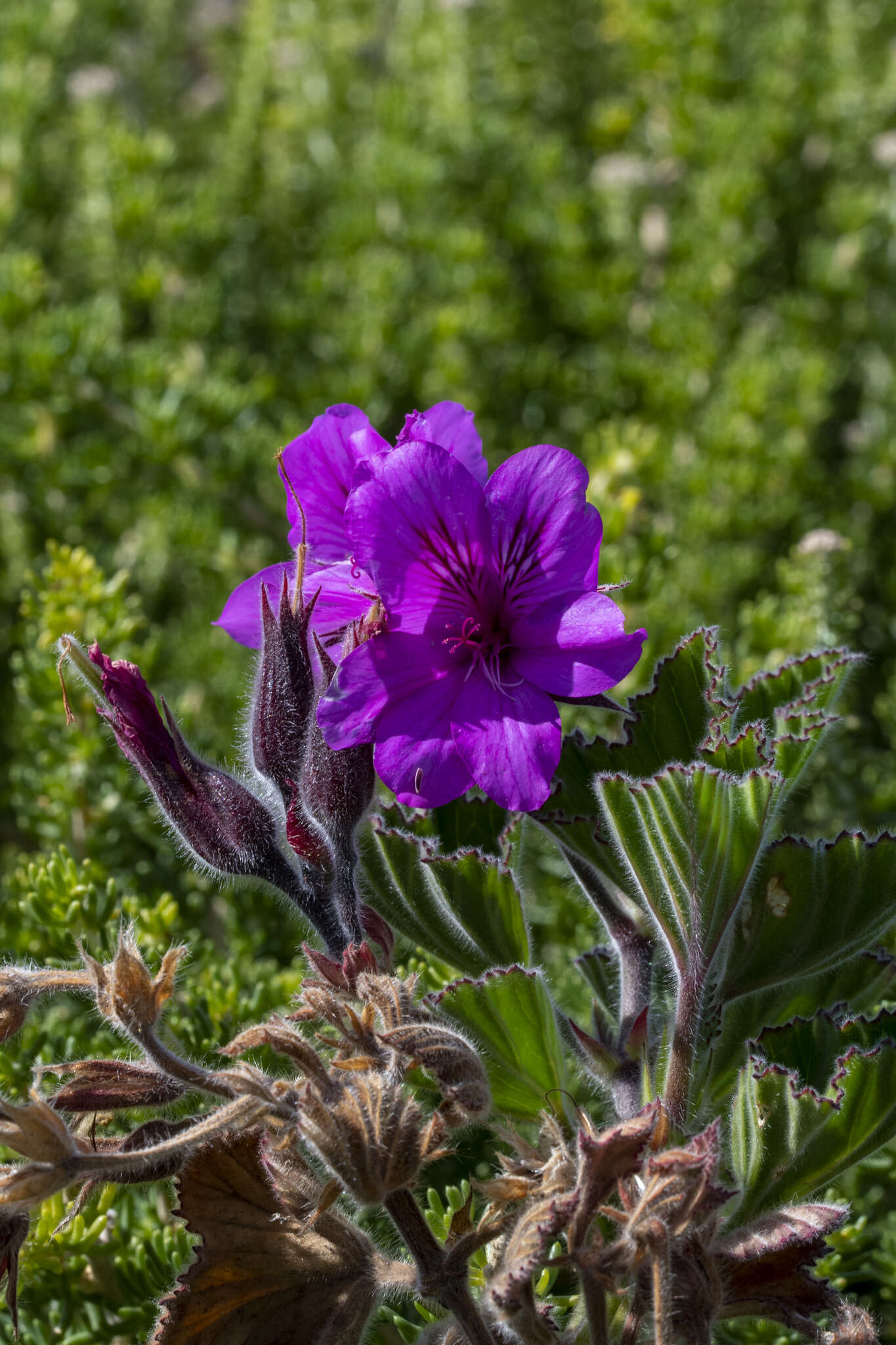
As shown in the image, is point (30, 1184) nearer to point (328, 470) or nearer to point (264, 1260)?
point (264, 1260)

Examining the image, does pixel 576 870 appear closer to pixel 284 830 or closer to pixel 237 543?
pixel 284 830

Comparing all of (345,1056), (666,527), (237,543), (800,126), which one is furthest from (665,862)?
(800,126)

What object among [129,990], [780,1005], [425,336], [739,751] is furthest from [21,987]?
[425,336]

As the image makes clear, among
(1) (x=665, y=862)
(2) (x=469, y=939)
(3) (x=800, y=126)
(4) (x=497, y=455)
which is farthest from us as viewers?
(3) (x=800, y=126)

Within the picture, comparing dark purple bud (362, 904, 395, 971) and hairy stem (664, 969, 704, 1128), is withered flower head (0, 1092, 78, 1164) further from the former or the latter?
hairy stem (664, 969, 704, 1128)

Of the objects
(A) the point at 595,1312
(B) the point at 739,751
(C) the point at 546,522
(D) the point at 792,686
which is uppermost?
(C) the point at 546,522
